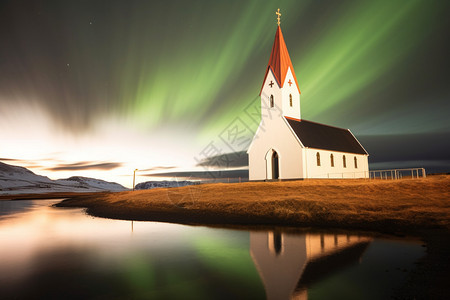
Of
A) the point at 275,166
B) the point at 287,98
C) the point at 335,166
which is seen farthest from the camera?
the point at 287,98

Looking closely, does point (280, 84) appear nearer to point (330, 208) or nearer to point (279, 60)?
point (279, 60)

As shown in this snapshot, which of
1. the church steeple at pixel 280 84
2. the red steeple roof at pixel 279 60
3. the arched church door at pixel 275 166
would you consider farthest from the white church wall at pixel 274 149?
the red steeple roof at pixel 279 60

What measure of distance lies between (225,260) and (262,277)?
7.53 ft

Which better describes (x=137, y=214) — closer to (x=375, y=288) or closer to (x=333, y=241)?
(x=333, y=241)

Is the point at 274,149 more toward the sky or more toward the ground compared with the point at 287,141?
more toward the ground

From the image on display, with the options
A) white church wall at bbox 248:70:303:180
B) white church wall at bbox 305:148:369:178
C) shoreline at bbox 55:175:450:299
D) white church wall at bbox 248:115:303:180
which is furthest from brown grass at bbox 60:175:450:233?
white church wall at bbox 305:148:369:178

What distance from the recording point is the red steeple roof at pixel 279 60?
3822 cm

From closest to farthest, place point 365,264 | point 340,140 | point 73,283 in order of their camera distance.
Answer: point 73,283 → point 365,264 → point 340,140

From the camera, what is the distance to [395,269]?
8062mm

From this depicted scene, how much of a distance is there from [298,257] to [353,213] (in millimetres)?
9409

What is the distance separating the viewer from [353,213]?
17.3 m

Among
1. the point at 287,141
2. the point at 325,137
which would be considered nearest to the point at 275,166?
the point at 287,141

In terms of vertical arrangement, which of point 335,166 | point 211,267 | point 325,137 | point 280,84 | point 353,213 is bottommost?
point 211,267

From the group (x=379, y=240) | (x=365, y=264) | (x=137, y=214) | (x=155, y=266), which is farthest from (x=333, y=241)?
(x=137, y=214)
